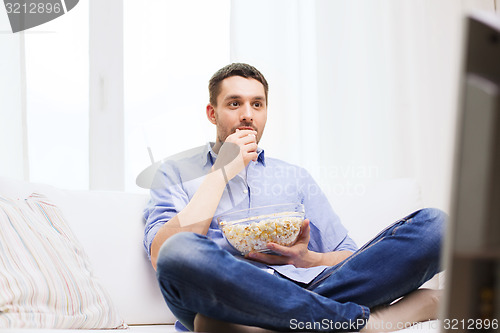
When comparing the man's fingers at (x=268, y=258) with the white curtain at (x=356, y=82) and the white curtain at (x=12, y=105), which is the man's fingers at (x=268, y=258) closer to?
the white curtain at (x=356, y=82)

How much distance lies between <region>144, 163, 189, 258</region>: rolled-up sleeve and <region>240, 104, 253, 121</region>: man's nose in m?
0.29

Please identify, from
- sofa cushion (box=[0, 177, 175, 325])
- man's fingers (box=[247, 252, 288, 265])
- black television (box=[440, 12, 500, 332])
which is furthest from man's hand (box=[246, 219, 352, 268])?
black television (box=[440, 12, 500, 332])

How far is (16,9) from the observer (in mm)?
2424

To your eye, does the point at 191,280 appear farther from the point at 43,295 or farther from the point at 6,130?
the point at 6,130

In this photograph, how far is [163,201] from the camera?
64.2 inches

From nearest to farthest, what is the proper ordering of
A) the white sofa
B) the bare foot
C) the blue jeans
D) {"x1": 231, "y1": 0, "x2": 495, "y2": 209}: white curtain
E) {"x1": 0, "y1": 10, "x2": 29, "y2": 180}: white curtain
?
1. the blue jeans
2. the bare foot
3. the white sofa
4. {"x1": 0, "y1": 10, "x2": 29, "y2": 180}: white curtain
5. {"x1": 231, "y1": 0, "x2": 495, "y2": 209}: white curtain

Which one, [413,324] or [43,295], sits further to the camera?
[413,324]

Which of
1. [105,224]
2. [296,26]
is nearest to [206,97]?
[296,26]

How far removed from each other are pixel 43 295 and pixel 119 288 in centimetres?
36

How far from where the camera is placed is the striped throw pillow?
1162mm

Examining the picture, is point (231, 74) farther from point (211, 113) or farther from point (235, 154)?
point (235, 154)

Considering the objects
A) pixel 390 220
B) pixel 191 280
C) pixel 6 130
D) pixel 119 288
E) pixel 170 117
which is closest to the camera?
pixel 191 280

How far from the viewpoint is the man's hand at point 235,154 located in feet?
5.56

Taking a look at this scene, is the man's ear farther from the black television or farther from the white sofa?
the black television
